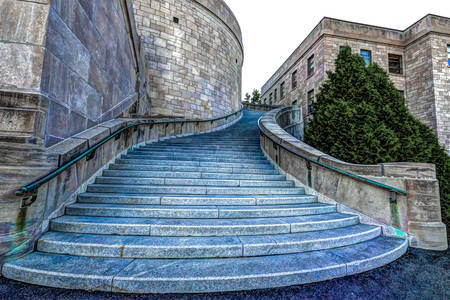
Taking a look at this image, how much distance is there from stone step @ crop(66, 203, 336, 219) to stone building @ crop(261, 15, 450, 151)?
14067 mm

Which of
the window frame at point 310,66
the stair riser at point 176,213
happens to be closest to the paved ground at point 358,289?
the stair riser at point 176,213

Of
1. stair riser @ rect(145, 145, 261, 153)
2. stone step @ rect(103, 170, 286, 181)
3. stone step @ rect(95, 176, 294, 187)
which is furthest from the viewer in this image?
stair riser @ rect(145, 145, 261, 153)

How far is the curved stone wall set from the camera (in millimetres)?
10680

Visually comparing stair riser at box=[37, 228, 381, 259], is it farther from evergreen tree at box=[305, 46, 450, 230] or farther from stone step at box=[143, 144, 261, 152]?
stone step at box=[143, 144, 261, 152]

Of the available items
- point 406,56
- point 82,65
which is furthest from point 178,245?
point 406,56

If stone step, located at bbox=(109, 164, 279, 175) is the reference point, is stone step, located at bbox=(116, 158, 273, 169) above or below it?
above

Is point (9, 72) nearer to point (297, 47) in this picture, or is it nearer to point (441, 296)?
point (441, 296)

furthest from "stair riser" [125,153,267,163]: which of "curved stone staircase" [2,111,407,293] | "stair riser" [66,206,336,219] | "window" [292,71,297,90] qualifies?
"window" [292,71,297,90]

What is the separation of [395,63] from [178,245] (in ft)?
68.4

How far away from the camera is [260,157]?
644cm

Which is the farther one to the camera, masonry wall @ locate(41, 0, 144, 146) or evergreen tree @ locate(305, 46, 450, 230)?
evergreen tree @ locate(305, 46, 450, 230)

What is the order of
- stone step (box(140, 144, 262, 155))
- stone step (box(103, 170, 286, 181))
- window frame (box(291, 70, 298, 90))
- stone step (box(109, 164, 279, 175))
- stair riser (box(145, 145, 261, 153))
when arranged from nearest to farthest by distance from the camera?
stone step (box(103, 170, 286, 181)) → stone step (box(109, 164, 279, 175)) → stone step (box(140, 144, 262, 155)) → stair riser (box(145, 145, 261, 153)) → window frame (box(291, 70, 298, 90))

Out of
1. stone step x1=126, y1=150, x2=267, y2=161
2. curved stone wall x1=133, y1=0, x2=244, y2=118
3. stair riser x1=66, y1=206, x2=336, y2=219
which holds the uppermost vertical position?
curved stone wall x1=133, y1=0, x2=244, y2=118

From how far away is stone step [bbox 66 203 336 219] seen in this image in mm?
3109
